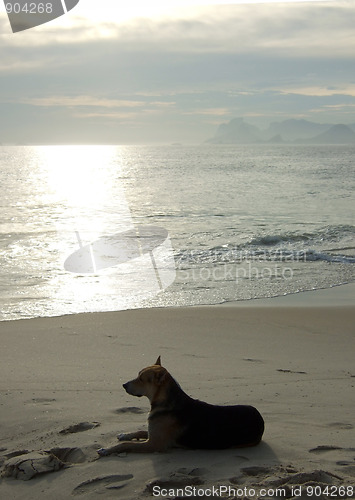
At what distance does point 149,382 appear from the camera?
183 inches

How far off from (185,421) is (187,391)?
4.70ft

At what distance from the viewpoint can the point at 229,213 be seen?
2831cm

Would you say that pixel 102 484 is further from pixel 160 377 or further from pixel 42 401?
pixel 42 401

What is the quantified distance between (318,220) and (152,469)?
21.8 meters

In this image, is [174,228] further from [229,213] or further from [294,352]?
[294,352]

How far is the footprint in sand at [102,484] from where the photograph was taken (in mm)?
3980

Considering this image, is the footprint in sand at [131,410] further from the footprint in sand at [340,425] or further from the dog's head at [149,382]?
the footprint in sand at [340,425]

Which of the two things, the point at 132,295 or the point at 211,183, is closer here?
the point at 132,295

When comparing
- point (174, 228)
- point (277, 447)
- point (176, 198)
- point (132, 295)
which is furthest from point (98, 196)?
point (277, 447)

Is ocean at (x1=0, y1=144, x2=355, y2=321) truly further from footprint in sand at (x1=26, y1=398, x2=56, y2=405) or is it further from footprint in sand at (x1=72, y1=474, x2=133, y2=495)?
footprint in sand at (x1=72, y1=474, x2=133, y2=495)

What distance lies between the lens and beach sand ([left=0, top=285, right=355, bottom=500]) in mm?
4066

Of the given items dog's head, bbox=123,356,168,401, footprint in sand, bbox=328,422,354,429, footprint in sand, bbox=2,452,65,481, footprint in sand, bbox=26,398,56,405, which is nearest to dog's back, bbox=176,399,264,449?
dog's head, bbox=123,356,168,401

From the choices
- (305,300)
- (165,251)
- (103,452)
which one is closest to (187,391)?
(103,452)

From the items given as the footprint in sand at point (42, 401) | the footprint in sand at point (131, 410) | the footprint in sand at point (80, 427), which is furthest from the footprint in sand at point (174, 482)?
the footprint in sand at point (42, 401)
